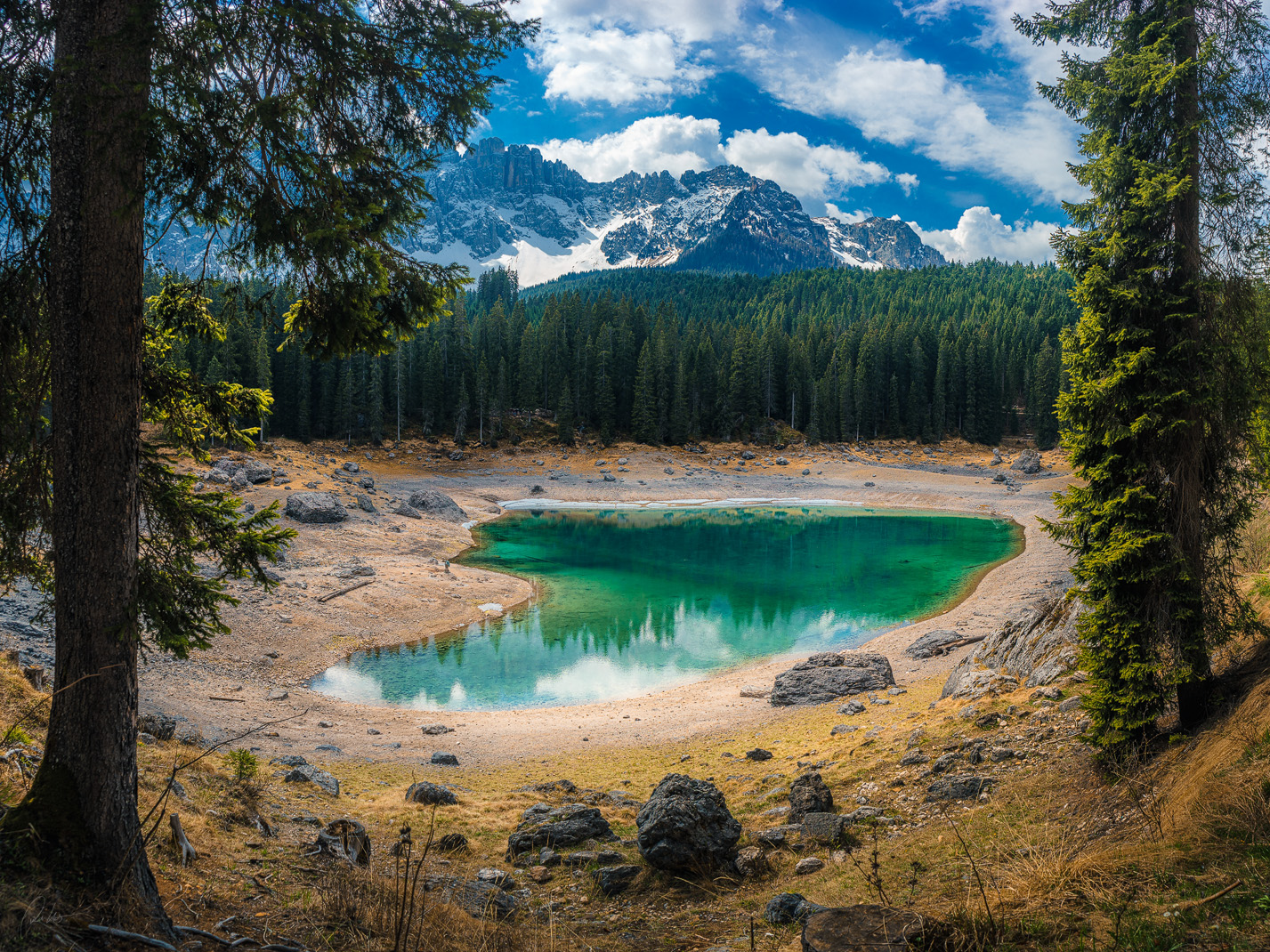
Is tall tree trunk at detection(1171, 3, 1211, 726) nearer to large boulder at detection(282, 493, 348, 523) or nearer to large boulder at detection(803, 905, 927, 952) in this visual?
large boulder at detection(803, 905, 927, 952)

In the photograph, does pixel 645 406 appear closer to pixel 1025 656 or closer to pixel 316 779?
pixel 1025 656

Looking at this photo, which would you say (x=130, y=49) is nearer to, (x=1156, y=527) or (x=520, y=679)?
(x=1156, y=527)

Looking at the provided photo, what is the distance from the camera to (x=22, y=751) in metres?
6.59

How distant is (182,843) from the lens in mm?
6254

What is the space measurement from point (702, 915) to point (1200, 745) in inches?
213

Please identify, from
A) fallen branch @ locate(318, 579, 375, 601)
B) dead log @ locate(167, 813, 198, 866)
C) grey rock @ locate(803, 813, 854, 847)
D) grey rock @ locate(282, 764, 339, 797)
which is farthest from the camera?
fallen branch @ locate(318, 579, 375, 601)

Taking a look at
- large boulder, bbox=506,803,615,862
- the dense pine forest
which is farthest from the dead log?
the dense pine forest

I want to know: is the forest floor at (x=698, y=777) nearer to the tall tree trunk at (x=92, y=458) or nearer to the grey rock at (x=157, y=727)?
the grey rock at (x=157, y=727)

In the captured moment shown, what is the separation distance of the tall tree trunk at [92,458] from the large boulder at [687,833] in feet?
15.6

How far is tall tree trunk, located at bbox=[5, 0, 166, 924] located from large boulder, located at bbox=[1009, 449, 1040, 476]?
78188 mm

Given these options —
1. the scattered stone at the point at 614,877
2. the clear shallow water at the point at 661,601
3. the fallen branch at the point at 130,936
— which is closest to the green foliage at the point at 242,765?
the scattered stone at the point at 614,877

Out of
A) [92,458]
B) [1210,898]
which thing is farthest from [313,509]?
[1210,898]

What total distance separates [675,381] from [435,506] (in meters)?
45.7

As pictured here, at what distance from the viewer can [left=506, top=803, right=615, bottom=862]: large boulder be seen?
880 centimetres
